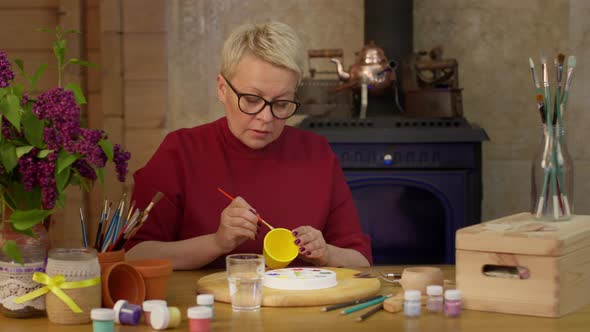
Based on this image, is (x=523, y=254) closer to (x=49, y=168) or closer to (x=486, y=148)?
(x=49, y=168)

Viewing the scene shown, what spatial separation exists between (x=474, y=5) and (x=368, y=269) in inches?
79.0

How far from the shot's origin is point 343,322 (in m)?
1.33

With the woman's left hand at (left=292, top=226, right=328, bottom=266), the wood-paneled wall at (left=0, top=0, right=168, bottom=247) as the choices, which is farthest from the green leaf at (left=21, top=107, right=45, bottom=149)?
the wood-paneled wall at (left=0, top=0, right=168, bottom=247)

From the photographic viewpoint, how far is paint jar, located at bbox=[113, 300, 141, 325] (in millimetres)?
1298

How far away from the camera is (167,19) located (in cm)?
337

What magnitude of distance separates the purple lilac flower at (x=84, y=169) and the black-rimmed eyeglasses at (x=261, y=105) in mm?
618

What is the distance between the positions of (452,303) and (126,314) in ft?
1.68

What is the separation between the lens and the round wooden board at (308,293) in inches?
56.0

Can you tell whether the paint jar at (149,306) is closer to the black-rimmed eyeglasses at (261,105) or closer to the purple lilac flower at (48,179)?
the purple lilac flower at (48,179)

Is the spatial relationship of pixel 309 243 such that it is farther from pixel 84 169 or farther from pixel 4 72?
pixel 4 72

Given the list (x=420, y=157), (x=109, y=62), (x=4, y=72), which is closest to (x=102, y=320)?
(x=4, y=72)

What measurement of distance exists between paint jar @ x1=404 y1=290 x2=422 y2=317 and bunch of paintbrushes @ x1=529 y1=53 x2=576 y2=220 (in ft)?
1.15

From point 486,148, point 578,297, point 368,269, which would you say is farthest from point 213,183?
point 486,148

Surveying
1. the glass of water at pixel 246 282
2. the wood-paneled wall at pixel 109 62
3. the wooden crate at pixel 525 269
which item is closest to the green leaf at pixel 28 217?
the glass of water at pixel 246 282
